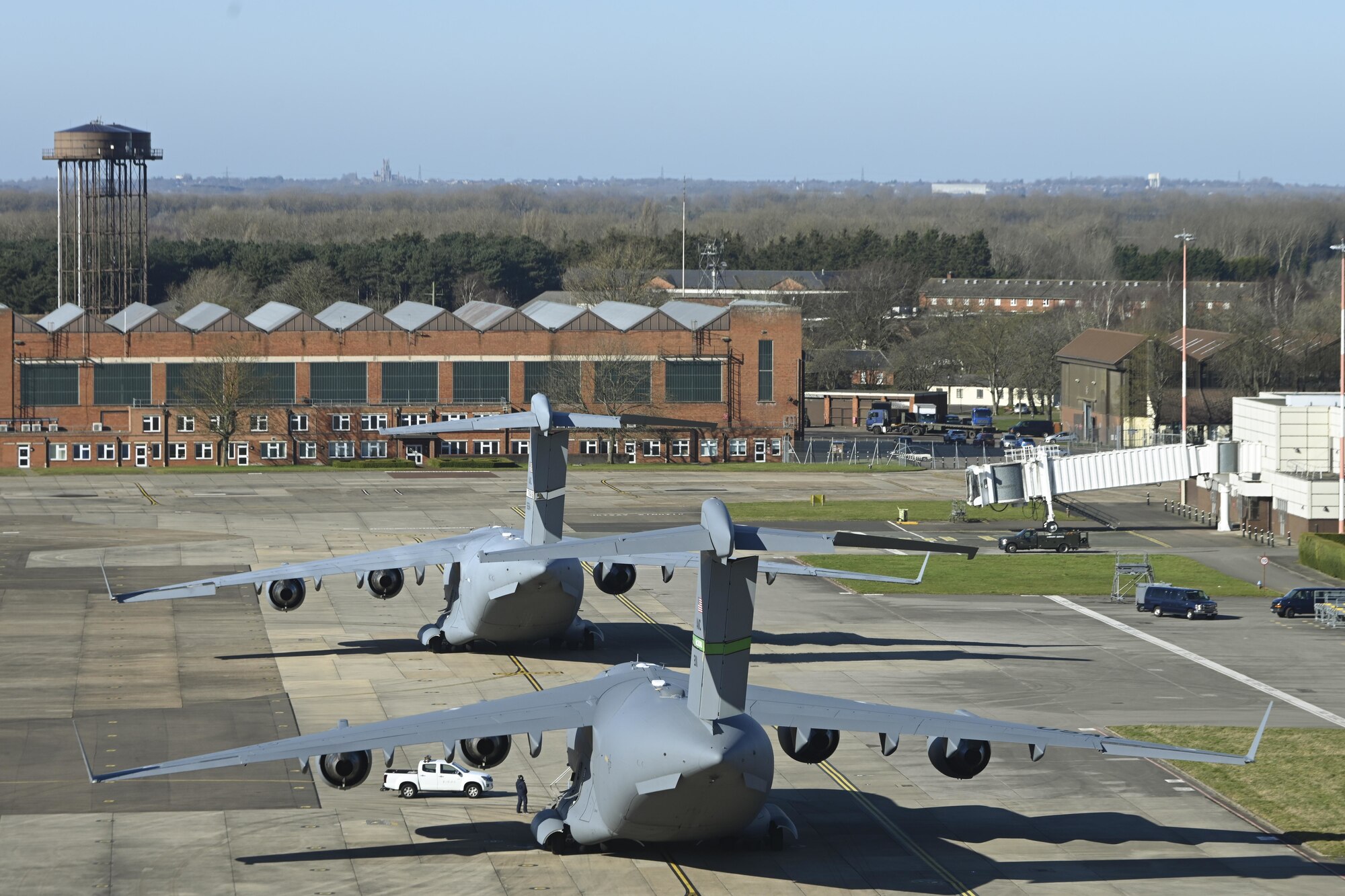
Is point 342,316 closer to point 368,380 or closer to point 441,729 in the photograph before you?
point 368,380

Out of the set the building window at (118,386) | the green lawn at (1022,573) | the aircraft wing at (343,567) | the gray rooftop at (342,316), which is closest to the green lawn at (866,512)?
the green lawn at (1022,573)

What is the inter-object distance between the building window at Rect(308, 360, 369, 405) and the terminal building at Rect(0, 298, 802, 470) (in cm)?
14

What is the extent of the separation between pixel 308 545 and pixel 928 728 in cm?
6180

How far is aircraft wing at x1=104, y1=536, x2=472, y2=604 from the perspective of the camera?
58031 millimetres

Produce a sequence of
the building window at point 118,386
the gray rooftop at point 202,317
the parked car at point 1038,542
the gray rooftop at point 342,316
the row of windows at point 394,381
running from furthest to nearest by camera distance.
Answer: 1. the gray rooftop at point 202,317
2. the gray rooftop at point 342,316
3. the building window at point 118,386
4. the row of windows at point 394,381
5. the parked car at point 1038,542

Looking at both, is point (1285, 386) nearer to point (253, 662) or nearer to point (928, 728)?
point (253, 662)

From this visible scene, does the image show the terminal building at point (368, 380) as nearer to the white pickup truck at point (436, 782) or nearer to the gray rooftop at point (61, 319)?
the gray rooftop at point (61, 319)

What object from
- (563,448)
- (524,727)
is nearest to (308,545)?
(563,448)

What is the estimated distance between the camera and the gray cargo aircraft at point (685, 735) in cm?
3362

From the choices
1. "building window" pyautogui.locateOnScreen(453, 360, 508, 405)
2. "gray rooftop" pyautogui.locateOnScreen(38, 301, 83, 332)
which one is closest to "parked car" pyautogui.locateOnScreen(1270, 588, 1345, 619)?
"building window" pyautogui.locateOnScreen(453, 360, 508, 405)

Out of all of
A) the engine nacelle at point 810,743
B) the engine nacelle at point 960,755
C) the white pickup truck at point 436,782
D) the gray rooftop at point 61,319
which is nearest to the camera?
the engine nacelle at point 960,755

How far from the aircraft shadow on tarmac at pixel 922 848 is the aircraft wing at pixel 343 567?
19.4 metres

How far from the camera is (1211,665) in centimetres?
6662

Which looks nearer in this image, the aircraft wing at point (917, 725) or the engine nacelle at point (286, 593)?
the aircraft wing at point (917, 725)
